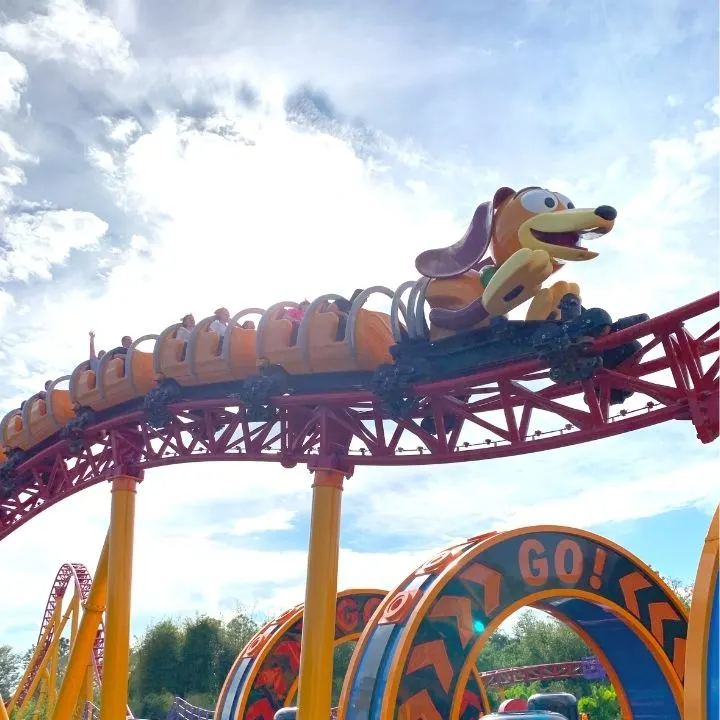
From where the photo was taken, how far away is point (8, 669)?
50906mm

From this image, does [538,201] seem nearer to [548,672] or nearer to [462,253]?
[462,253]

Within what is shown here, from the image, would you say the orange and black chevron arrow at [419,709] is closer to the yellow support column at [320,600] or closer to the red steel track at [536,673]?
the yellow support column at [320,600]

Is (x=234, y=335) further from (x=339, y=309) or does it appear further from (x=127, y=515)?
(x=127, y=515)

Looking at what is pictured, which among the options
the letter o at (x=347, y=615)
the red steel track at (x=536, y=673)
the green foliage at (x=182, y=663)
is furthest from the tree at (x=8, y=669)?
the letter o at (x=347, y=615)

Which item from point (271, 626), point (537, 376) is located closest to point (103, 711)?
point (271, 626)

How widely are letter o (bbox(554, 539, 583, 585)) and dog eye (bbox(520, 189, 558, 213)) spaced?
12.1ft

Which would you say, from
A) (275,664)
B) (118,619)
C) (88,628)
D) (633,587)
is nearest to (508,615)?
(633,587)

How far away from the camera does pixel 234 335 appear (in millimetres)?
9555

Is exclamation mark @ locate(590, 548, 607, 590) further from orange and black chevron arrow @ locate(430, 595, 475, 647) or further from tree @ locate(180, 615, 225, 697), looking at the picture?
tree @ locate(180, 615, 225, 697)

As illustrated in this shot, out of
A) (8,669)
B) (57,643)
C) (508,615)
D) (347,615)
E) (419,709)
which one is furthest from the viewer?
(8,669)

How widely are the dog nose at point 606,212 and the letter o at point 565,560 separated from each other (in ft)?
12.2

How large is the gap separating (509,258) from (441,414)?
6.37 feet

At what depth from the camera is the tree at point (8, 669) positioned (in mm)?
49559

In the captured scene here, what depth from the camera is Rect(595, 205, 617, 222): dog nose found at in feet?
22.5
